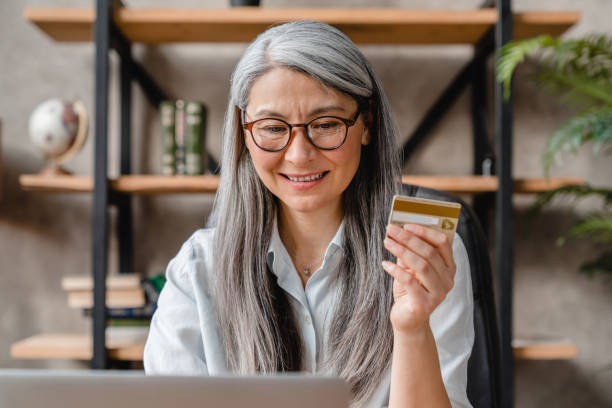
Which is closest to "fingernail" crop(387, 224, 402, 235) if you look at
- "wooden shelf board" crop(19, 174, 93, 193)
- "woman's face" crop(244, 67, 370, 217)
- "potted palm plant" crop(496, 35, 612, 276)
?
"woman's face" crop(244, 67, 370, 217)

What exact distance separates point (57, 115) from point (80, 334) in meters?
0.79

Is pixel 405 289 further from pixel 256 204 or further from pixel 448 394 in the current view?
pixel 256 204

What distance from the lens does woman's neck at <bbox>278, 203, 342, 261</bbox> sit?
3.54ft

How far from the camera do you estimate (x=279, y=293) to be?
3.50ft

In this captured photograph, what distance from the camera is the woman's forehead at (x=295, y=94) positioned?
0.92m

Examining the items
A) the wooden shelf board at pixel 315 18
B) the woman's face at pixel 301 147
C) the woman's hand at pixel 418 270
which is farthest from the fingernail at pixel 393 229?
the wooden shelf board at pixel 315 18

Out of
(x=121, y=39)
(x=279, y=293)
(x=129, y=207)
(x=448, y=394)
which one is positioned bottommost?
(x=448, y=394)

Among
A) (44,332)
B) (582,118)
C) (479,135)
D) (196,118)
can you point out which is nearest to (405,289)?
(582,118)

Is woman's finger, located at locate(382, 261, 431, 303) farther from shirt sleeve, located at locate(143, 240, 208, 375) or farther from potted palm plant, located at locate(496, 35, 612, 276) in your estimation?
potted palm plant, located at locate(496, 35, 612, 276)

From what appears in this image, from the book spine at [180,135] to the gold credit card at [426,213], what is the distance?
1.13m

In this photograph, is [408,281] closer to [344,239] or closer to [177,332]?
[344,239]

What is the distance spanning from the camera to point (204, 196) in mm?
2018

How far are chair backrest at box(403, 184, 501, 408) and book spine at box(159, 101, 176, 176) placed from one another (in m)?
0.92

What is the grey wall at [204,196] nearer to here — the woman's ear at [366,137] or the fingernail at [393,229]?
the woman's ear at [366,137]
